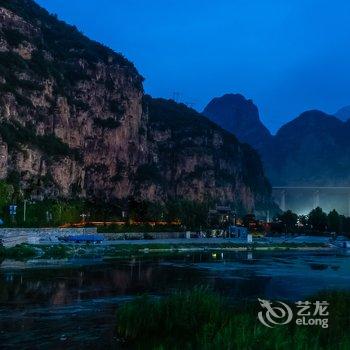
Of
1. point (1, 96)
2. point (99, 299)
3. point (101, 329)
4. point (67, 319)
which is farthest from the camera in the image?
point (1, 96)

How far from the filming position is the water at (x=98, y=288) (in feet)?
80.3

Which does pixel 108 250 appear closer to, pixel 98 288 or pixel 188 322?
pixel 98 288

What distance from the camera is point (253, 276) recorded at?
5400 cm

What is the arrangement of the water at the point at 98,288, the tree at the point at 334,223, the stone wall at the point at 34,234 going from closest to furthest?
1. the water at the point at 98,288
2. the stone wall at the point at 34,234
3. the tree at the point at 334,223

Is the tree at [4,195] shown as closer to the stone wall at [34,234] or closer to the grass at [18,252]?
the stone wall at [34,234]

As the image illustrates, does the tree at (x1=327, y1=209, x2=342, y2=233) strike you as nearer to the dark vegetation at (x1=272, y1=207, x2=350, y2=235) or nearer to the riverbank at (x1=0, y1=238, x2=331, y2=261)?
the dark vegetation at (x1=272, y1=207, x2=350, y2=235)

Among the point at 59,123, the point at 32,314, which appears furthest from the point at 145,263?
the point at 59,123

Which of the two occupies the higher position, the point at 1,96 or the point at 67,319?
the point at 1,96

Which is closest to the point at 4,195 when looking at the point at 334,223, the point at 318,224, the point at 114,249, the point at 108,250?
the point at 114,249

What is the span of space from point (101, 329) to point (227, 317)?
7.18 m

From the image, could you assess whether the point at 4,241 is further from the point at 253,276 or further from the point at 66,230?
the point at 253,276

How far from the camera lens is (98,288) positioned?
4134 cm

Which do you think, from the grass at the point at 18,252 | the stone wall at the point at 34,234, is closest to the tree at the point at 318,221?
the stone wall at the point at 34,234

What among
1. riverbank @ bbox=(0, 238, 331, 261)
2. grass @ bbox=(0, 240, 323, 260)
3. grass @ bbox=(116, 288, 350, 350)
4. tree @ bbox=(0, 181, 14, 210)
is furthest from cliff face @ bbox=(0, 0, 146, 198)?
grass @ bbox=(116, 288, 350, 350)
